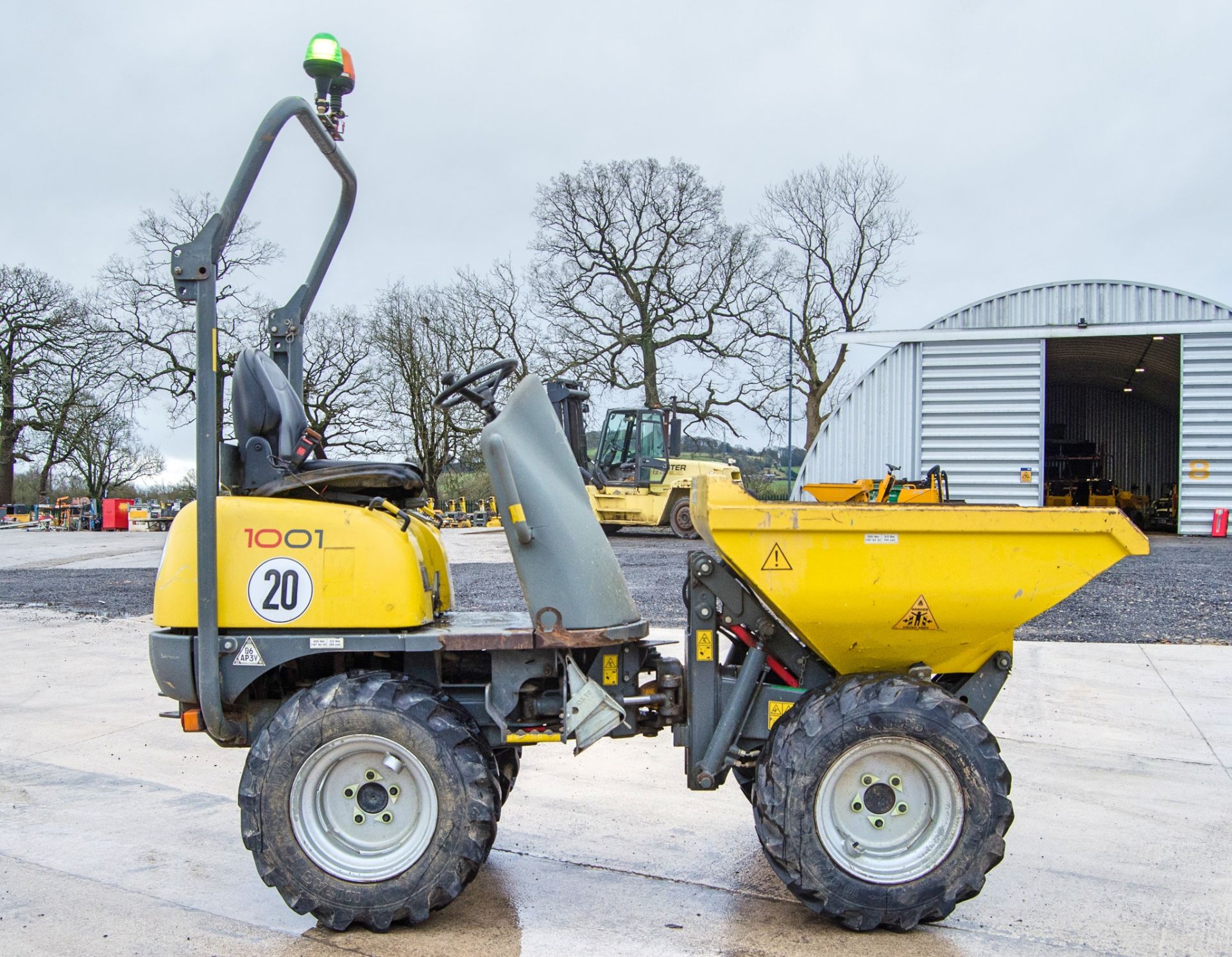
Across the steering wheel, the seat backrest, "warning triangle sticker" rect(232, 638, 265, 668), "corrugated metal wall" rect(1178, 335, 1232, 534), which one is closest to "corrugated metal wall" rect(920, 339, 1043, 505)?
"corrugated metal wall" rect(1178, 335, 1232, 534)

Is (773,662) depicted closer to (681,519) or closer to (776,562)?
(776,562)

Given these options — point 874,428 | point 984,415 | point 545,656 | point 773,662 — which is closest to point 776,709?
point 773,662

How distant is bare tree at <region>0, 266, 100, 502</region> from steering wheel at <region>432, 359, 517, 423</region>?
34.2 metres

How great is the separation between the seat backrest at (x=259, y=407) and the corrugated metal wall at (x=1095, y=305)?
21248 mm

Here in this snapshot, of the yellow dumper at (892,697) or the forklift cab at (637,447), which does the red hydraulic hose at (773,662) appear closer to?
the yellow dumper at (892,697)

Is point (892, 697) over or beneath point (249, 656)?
beneath

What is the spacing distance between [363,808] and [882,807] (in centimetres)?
174

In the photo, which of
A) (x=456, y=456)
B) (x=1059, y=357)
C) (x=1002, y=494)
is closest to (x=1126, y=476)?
(x=1059, y=357)

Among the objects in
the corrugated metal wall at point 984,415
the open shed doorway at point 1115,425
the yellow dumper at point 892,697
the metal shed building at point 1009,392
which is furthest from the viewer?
the open shed doorway at point 1115,425

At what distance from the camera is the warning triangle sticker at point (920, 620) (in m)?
3.46

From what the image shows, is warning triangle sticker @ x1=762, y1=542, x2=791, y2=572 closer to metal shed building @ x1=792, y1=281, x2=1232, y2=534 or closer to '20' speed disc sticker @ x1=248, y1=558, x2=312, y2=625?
'20' speed disc sticker @ x1=248, y1=558, x2=312, y2=625

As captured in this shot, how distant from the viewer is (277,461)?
382 cm

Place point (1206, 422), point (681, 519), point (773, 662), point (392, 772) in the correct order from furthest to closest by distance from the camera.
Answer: point (1206, 422)
point (681, 519)
point (773, 662)
point (392, 772)

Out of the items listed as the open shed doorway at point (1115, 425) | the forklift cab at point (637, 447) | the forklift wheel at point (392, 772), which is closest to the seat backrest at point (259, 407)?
the forklift wheel at point (392, 772)
